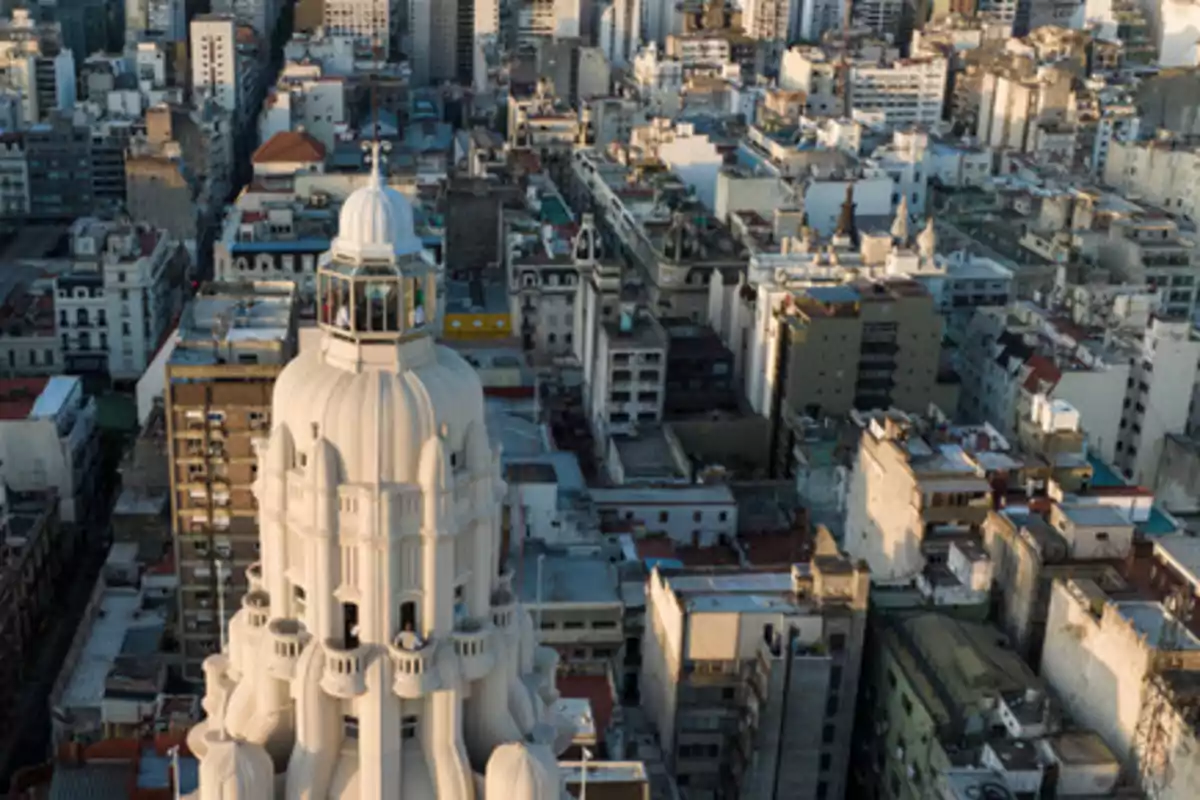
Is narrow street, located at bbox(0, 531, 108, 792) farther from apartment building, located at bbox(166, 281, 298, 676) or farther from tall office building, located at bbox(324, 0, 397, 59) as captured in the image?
tall office building, located at bbox(324, 0, 397, 59)

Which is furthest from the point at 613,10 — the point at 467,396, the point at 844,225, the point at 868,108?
the point at 467,396

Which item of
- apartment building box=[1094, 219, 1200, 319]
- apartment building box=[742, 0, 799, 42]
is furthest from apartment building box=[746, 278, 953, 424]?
apartment building box=[742, 0, 799, 42]

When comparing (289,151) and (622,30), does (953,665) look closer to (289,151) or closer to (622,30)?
(289,151)

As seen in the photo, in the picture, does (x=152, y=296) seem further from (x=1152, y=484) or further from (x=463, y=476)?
(x=463, y=476)

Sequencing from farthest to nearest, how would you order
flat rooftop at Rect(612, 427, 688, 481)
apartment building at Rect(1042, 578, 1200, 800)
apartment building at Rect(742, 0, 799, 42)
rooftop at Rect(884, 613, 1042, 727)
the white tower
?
apartment building at Rect(742, 0, 799, 42) < flat rooftop at Rect(612, 427, 688, 481) < rooftop at Rect(884, 613, 1042, 727) < apartment building at Rect(1042, 578, 1200, 800) < the white tower

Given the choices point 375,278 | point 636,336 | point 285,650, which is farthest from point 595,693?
point 375,278

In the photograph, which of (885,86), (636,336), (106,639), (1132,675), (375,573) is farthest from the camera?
(885,86)
